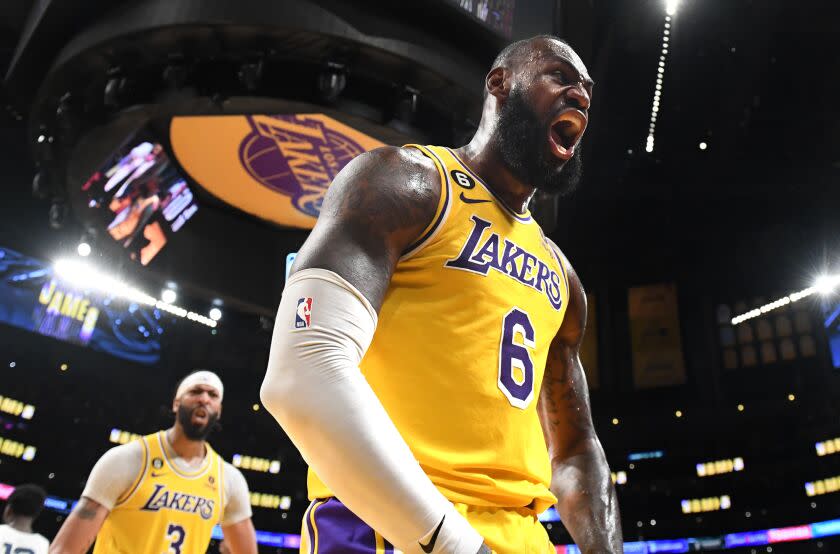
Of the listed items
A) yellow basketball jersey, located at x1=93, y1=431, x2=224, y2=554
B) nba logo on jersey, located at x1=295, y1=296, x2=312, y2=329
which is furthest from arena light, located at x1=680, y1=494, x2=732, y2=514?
nba logo on jersey, located at x1=295, y1=296, x2=312, y2=329

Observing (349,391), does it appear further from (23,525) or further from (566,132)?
(23,525)

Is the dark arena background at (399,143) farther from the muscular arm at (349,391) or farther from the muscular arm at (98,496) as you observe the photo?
the muscular arm at (349,391)

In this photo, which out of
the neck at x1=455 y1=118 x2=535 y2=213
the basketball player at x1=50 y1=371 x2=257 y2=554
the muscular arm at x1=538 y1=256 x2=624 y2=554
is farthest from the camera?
the basketball player at x1=50 y1=371 x2=257 y2=554

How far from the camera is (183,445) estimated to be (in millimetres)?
4492

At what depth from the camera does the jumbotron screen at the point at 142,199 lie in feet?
26.5

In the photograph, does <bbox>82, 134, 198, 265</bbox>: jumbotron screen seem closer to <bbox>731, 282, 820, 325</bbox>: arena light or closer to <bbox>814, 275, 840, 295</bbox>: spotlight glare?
<bbox>814, 275, 840, 295</bbox>: spotlight glare

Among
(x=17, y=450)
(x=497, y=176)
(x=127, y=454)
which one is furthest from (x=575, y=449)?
(x=17, y=450)

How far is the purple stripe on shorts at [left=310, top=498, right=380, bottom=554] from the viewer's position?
1.29 m

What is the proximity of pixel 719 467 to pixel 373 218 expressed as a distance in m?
22.3

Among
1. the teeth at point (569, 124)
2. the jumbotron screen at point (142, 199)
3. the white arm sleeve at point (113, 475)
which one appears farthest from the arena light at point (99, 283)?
the teeth at point (569, 124)

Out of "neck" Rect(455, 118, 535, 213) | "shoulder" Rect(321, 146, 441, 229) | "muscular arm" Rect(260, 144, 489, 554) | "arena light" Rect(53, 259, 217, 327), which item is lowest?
"muscular arm" Rect(260, 144, 489, 554)

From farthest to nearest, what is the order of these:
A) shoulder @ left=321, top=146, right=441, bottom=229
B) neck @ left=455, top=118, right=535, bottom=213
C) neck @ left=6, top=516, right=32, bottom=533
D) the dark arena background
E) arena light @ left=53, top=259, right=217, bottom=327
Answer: arena light @ left=53, top=259, right=217, bottom=327, the dark arena background, neck @ left=6, top=516, right=32, bottom=533, neck @ left=455, top=118, right=535, bottom=213, shoulder @ left=321, top=146, right=441, bottom=229

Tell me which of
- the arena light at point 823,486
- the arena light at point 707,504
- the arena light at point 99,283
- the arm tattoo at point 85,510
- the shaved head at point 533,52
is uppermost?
the arena light at point 99,283

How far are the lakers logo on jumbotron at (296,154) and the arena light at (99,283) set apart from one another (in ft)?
21.9
